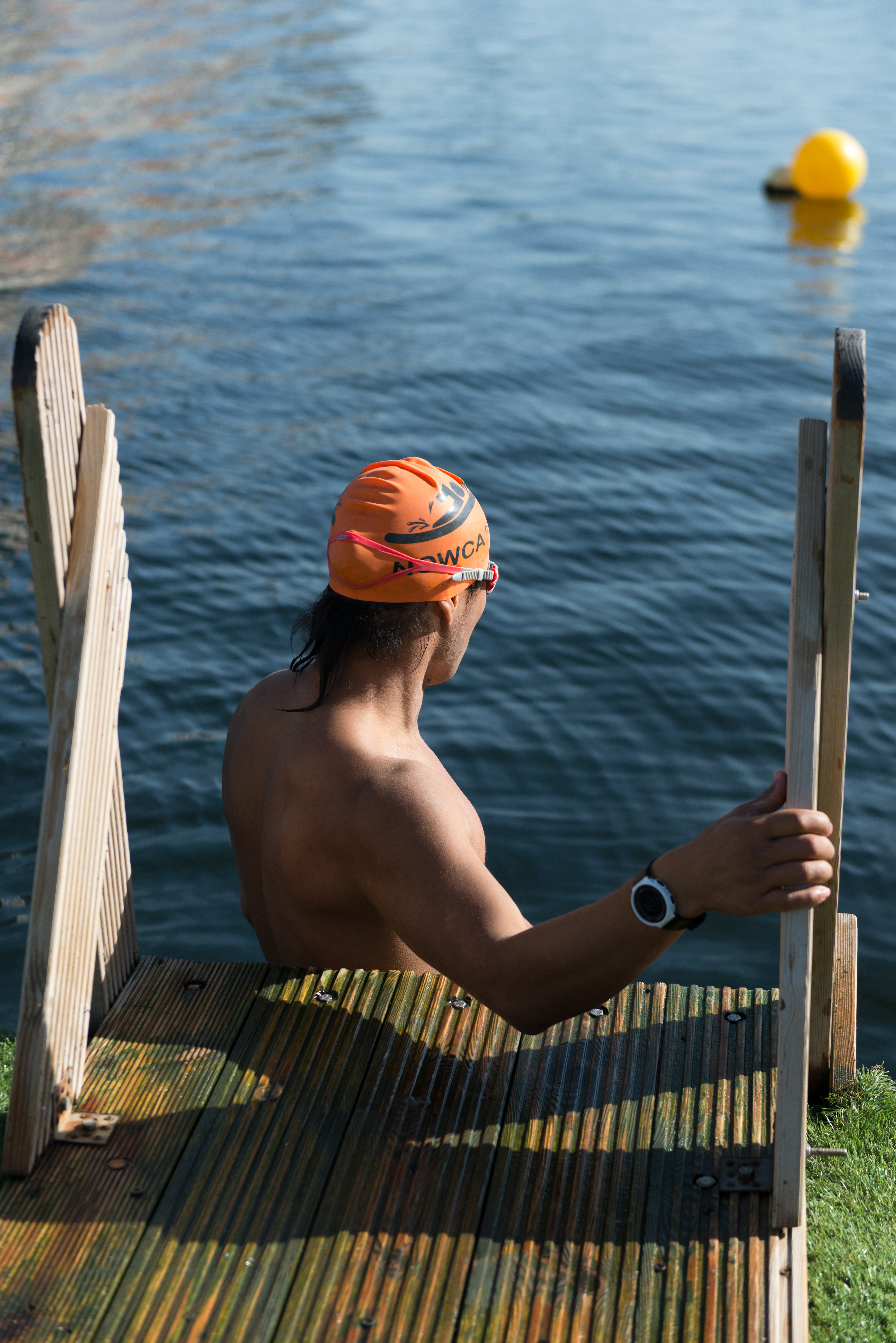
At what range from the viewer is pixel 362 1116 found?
2662mm

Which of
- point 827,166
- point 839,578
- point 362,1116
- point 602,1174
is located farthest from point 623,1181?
point 827,166

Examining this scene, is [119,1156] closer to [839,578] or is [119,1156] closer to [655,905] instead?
[655,905]

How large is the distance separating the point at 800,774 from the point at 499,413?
9.08 metres

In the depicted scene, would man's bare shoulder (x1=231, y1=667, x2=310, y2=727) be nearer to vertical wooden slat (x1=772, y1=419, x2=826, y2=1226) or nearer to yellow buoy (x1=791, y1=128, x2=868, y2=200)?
vertical wooden slat (x1=772, y1=419, x2=826, y2=1226)

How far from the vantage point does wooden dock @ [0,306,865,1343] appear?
7.41 ft

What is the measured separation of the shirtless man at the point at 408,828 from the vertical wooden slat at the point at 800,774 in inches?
3.3

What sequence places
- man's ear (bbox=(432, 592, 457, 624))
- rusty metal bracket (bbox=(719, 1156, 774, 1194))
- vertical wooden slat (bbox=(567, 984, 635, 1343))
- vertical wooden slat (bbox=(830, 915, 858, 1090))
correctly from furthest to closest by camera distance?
vertical wooden slat (bbox=(830, 915, 858, 1090)) → man's ear (bbox=(432, 592, 457, 624)) → rusty metal bracket (bbox=(719, 1156, 774, 1194)) → vertical wooden slat (bbox=(567, 984, 635, 1343))

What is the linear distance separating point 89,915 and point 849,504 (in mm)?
1819

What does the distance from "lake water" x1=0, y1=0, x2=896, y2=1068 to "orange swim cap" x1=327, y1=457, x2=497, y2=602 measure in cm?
287

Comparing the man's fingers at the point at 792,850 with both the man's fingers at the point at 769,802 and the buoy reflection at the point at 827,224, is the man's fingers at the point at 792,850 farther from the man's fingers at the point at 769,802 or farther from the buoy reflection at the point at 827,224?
the buoy reflection at the point at 827,224

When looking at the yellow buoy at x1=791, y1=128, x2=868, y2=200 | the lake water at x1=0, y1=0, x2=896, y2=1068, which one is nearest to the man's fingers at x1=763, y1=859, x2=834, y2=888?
the lake water at x1=0, y1=0, x2=896, y2=1068

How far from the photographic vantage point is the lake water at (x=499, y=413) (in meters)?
6.34

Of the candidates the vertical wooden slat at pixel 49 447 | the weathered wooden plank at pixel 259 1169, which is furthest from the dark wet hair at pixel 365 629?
the weathered wooden plank at pixel 259 1169

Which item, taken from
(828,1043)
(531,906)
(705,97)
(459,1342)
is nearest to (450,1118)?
(459,1342)
